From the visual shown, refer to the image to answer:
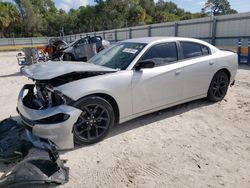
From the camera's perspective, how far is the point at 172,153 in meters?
3.43

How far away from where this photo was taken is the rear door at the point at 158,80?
4.09 meters

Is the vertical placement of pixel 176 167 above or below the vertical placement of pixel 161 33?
below

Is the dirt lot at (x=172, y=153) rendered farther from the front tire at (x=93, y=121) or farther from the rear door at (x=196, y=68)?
the rear door at (x=196, y=68)

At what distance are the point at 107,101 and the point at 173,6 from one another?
3561 inches

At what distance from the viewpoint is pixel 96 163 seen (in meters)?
3.27

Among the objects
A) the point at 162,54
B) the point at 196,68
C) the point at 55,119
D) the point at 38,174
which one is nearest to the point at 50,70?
the point at 55,119

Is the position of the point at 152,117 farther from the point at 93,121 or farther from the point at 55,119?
the point at 55,119

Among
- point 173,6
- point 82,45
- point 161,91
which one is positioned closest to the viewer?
point 161,91

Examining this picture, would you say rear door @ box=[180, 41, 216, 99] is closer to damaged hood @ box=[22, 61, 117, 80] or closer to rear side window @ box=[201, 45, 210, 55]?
rear side window @ box=[201, 45, 210, 55]

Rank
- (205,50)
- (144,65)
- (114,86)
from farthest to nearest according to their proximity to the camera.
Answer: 1. (205,50)
2. (144,65)
3. (114,86)

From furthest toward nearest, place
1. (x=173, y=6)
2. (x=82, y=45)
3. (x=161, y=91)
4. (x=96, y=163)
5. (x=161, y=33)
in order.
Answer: (x=173, y=6) → (x=161, y=33) → (x=82, y=45) → (x=161, y=91) → (x=96, y=163)

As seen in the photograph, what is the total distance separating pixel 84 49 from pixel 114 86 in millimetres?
9602

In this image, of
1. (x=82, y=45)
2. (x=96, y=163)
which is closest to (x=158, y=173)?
(x=96, y=163)

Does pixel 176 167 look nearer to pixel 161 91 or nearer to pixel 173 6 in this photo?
pixel 161 91
